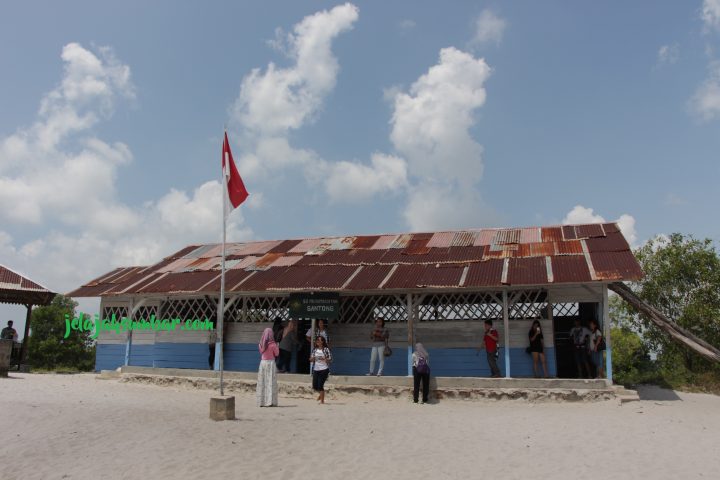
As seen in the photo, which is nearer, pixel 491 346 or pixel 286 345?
pixel 491 346

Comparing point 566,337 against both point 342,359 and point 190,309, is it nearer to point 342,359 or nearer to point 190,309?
point 342,359

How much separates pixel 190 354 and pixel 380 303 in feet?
16.0

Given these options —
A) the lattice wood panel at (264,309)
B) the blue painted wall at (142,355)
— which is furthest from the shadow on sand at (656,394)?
the blue painted wall at (142,355)

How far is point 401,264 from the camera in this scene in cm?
1246

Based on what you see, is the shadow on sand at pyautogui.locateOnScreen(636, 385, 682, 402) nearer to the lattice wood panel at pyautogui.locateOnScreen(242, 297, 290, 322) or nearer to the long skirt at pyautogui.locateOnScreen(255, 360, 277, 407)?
the long skirt at pyautogui.locateOnScreen(255, 360, 277, 407)

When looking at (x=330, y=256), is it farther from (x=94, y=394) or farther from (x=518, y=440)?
(x=518, y=440)

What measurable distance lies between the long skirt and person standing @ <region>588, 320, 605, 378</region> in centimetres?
600

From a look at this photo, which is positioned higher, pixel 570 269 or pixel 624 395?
pixel 570 269

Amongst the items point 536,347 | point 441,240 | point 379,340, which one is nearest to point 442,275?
point 379,340

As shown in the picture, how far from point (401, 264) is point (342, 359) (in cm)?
244

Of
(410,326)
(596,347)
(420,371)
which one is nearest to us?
(420,371)

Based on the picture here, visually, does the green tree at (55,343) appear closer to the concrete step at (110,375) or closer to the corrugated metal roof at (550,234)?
the concrete step at (110,375)

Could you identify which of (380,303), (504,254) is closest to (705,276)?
(504,254)

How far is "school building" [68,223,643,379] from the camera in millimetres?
11062
